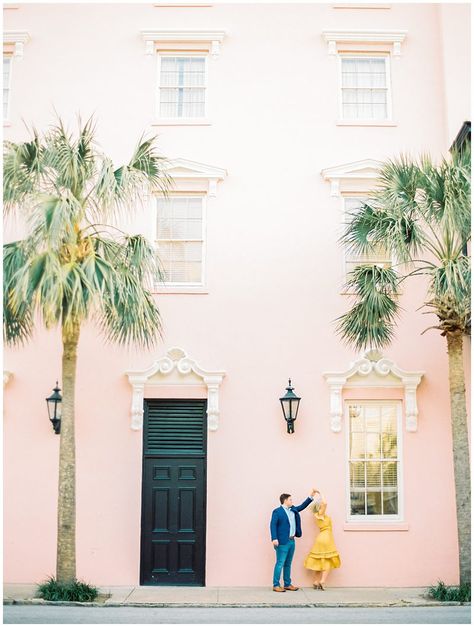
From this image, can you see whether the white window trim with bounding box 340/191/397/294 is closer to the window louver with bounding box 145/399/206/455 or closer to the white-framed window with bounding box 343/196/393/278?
the white-framed window with bounding box 343/196/393/278

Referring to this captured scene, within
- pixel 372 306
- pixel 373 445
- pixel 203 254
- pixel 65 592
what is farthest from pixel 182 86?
pixel 65 592

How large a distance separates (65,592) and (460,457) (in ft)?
19.8

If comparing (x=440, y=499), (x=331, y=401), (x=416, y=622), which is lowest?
(x=416, y=622)

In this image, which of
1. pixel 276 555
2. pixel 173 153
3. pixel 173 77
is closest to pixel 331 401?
pixel 276 555

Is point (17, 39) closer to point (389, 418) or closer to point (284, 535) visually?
point (389, 418)

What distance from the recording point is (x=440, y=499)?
11859 mm

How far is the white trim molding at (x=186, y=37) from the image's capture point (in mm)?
13266

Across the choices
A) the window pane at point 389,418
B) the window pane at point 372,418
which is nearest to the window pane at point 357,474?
the window pane at point 372,418

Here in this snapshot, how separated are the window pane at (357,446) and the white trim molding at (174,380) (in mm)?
2408

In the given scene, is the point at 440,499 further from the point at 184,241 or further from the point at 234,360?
the point at 184,241

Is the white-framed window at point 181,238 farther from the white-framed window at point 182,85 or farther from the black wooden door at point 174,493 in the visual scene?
the black wooden door at point 174,493

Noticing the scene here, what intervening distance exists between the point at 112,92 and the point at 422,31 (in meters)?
6.09

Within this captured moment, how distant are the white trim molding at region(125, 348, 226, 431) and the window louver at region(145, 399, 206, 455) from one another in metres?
0.23

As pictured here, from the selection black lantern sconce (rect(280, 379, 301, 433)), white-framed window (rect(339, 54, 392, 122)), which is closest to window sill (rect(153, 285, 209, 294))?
black lantern sconce (rect(280, 379, 301, 433))
